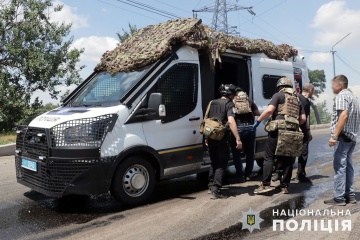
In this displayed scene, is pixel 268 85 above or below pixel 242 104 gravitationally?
above

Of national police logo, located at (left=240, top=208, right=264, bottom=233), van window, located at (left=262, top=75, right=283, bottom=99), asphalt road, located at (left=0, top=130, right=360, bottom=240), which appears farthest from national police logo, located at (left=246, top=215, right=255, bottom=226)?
van window, located at (left=262, top=75, right=283, bottom=99)

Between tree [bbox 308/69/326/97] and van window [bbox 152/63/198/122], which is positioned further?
tree [bbox 308/69/326/97]

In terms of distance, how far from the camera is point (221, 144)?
5.43 m

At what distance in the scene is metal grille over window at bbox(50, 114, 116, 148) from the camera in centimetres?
466

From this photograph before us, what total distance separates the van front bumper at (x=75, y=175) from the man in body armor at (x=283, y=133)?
241 centimetres

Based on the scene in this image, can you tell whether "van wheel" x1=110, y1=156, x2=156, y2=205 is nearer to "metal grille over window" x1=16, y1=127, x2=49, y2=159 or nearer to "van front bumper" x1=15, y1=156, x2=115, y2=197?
"van front bumper" x1=15, y1=156, x2=115, y2=197

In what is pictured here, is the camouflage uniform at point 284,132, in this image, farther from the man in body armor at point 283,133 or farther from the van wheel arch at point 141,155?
the van wheel arch at point 141,155

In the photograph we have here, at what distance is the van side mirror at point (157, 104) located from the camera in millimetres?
5016

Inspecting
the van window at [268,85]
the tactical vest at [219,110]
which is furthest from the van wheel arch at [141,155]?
the van window at [268,85]

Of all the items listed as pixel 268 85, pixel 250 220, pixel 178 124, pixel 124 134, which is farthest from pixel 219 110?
pixel 268 85

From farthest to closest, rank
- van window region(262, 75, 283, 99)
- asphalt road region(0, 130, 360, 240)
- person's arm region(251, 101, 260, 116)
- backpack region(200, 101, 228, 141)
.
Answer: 1. van window region(262, 75, 283, 99)
2. person's arm region(251, 101, 260, 116)
3. backpack region(200, 101, 228, 141)
4. asphalt road region(0, 130, 360, 240)

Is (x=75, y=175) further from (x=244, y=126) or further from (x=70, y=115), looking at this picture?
(x=244, y=126)

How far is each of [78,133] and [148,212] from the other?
1.41 meters

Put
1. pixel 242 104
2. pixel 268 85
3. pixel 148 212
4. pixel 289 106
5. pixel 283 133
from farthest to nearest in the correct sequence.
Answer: pixel 268 85 < pixel 242 104 < pixel 289 106 < pixel 283 133 < pixel 148 212
